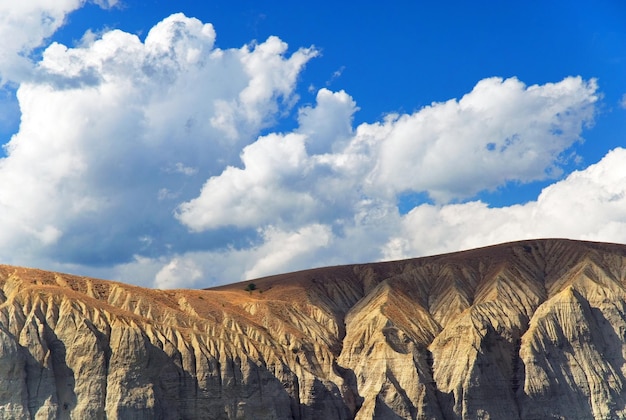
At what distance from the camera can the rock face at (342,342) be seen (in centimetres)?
11744

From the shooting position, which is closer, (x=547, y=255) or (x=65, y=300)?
(x=65, y=300)

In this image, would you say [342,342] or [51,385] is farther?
[342,342]

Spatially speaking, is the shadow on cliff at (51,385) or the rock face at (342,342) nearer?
the shadow on cliff at (51,385)

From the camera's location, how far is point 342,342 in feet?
508

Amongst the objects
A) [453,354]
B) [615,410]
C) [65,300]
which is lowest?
[615,410]

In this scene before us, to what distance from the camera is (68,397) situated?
115688 mm

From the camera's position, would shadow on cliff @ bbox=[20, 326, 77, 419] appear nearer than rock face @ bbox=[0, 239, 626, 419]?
Yes

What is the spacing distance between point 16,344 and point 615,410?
84304 millimetres

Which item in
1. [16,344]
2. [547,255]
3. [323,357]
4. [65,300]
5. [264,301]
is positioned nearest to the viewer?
[16,344]

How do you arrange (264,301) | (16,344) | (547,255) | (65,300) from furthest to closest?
(547,255) < (264,301) < (65,300) < (16,344)

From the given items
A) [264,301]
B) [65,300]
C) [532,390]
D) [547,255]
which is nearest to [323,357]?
[264,301]

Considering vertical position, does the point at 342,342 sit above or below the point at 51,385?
above

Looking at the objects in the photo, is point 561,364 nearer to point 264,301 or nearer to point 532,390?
point 532,390

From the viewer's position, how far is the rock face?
11744cm
